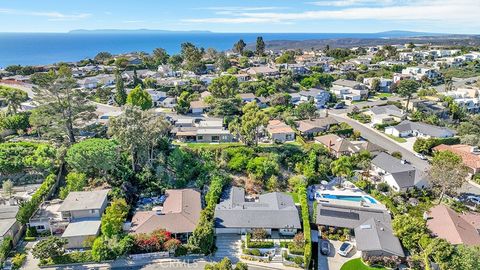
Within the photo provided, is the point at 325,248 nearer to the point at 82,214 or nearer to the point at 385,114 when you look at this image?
the point at 82,214

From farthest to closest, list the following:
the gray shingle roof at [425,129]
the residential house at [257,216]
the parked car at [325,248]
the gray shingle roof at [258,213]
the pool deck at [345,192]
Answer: the gray shingle roof at [425,129] → the pool deck at [345,192] → the gray shingle roof at [258,213] → the residential house at [257,216] → the parked car at [325,248]

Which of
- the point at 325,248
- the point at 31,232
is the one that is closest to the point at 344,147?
the point at 325,248

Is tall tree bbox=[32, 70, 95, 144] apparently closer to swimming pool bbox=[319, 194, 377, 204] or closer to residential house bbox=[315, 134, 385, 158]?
swimming pool bbox=[319, 194, 377, 204]

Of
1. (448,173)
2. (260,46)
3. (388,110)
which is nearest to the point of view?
(448,173)

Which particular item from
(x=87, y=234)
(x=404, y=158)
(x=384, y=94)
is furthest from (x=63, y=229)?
(x=384, y=94)

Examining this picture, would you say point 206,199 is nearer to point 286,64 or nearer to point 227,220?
point 227,220

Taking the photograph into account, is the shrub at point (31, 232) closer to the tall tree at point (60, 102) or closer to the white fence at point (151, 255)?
the white fence at point (151, 255)

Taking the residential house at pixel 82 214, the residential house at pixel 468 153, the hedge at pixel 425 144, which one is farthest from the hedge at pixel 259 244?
the hedge at pixel 425 144
